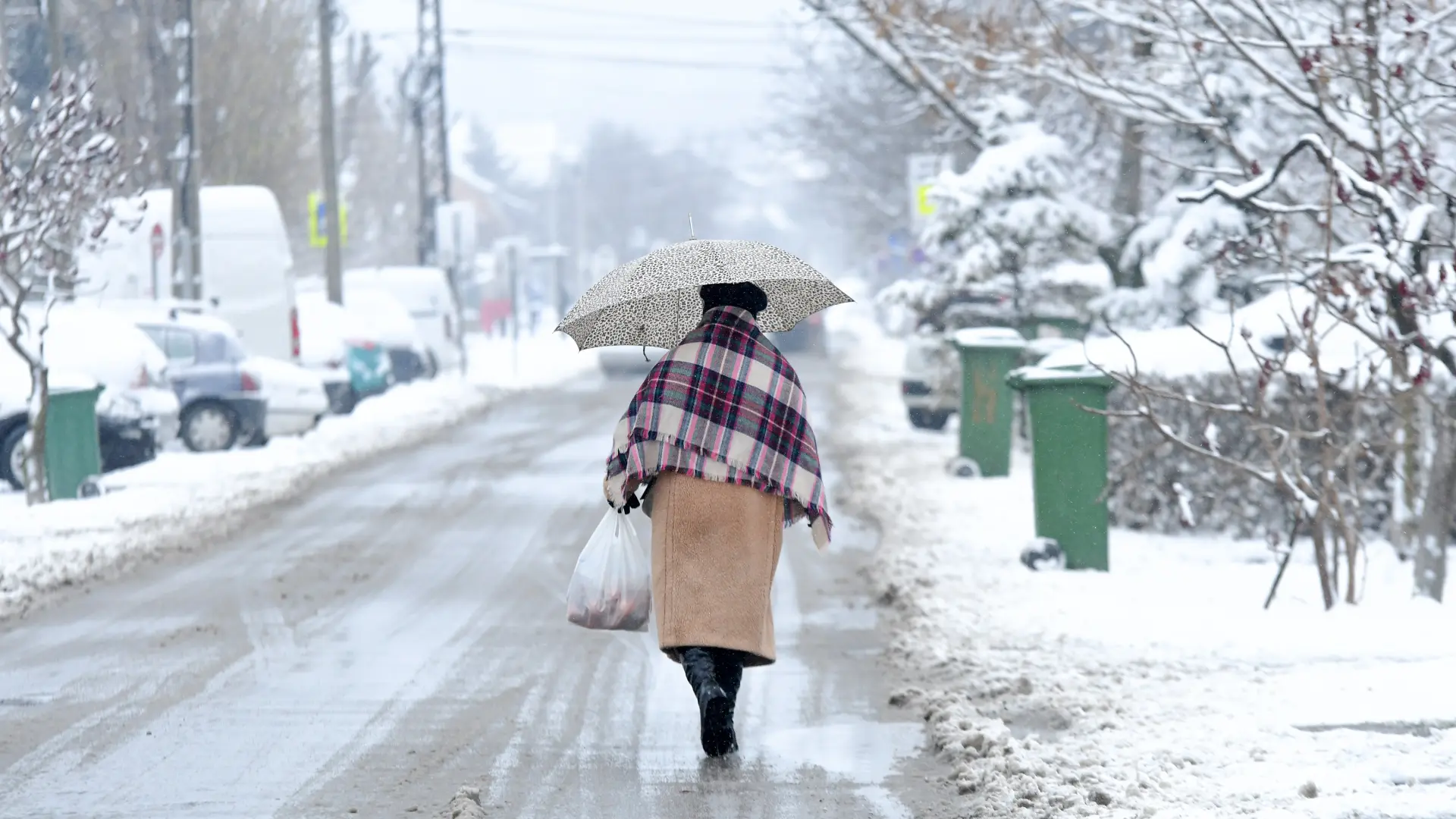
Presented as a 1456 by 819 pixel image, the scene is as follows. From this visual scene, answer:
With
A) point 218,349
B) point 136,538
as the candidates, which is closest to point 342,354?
point 218,349

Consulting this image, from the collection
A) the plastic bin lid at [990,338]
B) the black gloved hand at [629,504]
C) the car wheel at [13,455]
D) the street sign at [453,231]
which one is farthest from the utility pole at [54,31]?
the black gloved hand at [629,504]

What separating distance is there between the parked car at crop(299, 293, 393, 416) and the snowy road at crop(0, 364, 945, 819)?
12568 millimetres

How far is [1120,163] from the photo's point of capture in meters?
19.5

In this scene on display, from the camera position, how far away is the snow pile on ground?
5969 millimetres

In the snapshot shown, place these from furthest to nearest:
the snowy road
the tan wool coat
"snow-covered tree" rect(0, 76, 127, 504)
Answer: "snow-covered tree" rect(0, 76, 127, 504) → the tan wool coat → the snowy road

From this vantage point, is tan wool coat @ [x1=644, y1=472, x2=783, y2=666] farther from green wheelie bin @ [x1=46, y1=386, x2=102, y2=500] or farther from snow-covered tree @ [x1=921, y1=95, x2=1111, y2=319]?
snow-covered tree @ [x1=921, y1=95, x2=1111, y2=319]

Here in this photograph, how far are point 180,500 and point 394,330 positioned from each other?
15668mm

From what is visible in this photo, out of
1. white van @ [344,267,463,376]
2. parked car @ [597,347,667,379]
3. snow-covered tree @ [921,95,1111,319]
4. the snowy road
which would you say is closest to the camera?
the snowy road

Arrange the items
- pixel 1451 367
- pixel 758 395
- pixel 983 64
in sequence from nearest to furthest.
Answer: pixel 758 395 < pixel 1451 367 < pixel 983 64

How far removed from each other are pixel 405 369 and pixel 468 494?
15.5m

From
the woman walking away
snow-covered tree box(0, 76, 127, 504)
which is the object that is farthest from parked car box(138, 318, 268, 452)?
the woman walking away

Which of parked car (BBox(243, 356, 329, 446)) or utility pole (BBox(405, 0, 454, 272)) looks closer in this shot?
parked car (BBox(243, 356, 329, 446))

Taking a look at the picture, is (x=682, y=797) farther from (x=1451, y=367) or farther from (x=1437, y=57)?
(x=1437, y=57)

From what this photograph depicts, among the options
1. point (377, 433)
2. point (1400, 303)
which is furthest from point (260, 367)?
point (1400, 303)
